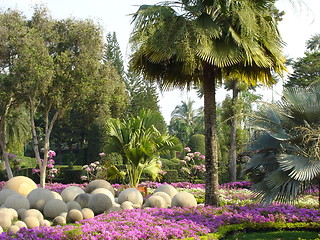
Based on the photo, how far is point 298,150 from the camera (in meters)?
8.25

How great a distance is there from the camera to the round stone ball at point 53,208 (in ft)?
37.8

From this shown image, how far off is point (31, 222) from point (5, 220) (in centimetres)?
62

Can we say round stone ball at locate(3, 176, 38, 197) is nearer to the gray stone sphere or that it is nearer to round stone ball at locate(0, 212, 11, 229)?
the gray stone sphere

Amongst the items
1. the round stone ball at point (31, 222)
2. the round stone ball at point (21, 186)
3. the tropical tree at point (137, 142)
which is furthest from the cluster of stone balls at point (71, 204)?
the tropical tree at point (137, 142)

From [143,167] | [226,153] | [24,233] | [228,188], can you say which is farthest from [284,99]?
[226,153]

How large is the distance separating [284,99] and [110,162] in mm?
14039

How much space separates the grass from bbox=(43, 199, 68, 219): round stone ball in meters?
5.19

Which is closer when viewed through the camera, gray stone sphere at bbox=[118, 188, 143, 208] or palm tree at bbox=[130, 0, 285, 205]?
palm tree at bbox=[130, 0, 285, 205]

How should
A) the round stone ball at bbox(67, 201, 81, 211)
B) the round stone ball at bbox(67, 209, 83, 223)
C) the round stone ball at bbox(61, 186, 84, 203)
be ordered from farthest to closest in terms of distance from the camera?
1. the round stone ball at bbox(61, 186, 84, 203)
2. the round stone ball at bbox(67, 201, 81, 211)
3. the round stone ball at bbox(67, 209, 83, 223)

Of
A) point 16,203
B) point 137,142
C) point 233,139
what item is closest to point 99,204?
point 16,203

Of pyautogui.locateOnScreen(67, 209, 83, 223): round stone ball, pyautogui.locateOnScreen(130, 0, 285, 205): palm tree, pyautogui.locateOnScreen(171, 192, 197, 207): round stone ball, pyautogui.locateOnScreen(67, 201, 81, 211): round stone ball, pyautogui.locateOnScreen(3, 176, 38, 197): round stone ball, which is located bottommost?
pyautogui.locateOnScreen(67, 209, 83, 223): round stone ball

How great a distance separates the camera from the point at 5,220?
9609 millimetres

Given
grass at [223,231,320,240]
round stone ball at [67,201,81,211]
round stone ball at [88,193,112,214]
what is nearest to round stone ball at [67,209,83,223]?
round stone ball at [67,201,81,211]

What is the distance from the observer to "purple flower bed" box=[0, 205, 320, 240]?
25.5 ft
